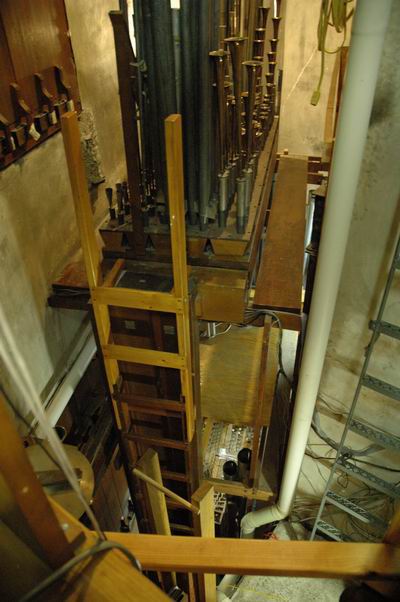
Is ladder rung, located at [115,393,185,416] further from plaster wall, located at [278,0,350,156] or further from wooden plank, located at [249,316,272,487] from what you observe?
plaster wall, located at [278,0,350,156]

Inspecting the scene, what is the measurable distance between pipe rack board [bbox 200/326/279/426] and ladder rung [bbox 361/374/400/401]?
1019 mm

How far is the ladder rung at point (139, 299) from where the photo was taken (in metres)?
2.35

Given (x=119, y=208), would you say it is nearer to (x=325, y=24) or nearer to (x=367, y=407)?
(x=325, y=24)

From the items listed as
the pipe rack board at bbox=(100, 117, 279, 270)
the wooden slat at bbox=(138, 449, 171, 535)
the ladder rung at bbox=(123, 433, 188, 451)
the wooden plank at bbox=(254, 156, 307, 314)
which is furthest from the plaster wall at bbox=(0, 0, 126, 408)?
the wooden plank at bbox=(254, 156, 307, 314)

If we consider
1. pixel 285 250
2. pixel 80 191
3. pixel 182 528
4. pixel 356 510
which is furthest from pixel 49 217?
pixel 356 510

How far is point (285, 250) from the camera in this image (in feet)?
11.4

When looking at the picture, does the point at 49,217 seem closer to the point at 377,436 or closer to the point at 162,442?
the point at 162,442

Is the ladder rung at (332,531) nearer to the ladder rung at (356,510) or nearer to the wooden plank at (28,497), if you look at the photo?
the ladder rung at (356,510)

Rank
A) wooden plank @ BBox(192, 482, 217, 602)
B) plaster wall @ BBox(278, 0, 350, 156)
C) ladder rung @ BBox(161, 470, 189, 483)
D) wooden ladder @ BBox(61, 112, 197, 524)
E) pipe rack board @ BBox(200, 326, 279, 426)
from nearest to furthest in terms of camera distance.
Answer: wooden ladder @ BBox(61, 112, 197, 524), wooden plank @ BBox(192, 482, 217, 602), ladder rung @ BBox(161, 470, 189, 483), pipe rack board @ BBox(200, 326, 279, 426), plaster wall @ BBox(278, 0, 350, 156)

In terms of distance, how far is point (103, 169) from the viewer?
13.6ft

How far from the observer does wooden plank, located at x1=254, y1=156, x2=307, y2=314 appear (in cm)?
291

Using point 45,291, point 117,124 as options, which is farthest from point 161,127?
point 117,124

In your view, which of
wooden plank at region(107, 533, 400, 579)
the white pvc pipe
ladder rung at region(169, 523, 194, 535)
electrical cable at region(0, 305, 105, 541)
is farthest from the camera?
ladder rung at region(169, 523, 194, 535)

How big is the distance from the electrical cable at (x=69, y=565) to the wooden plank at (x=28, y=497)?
28 millimetres
